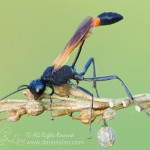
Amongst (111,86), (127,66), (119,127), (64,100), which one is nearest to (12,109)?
(64,100)

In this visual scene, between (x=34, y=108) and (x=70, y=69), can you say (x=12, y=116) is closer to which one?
(x=34, y=108)

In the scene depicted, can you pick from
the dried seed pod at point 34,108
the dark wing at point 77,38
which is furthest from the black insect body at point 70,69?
the dried seed pod at point 34,108

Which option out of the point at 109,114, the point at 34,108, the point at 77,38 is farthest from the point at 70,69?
the point at 109,114

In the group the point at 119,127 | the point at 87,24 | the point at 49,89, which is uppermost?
the point at 87,24

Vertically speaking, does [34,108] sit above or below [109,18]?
below

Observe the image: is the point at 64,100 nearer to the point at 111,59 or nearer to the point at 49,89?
the point at 49,89

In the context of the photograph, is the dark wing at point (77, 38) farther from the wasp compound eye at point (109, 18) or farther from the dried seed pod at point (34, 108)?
the dried seed pod at point (34, 108)
